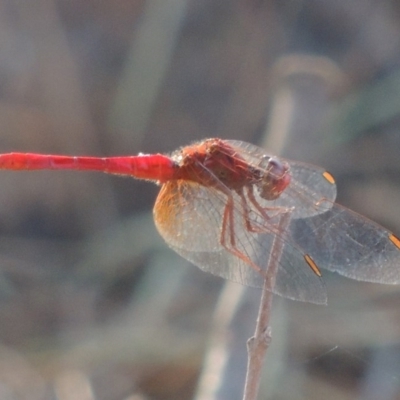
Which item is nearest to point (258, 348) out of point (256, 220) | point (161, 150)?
point (256, 220)

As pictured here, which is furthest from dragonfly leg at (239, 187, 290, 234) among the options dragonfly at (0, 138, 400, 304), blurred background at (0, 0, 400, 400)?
blurred background at (0, 0, 400, 400)

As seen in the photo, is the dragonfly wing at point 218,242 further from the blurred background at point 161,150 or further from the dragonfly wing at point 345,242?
the blurred background at point 161,150

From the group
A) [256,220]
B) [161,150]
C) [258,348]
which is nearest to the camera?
[258,348]

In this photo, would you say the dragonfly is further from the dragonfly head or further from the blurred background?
the blurred background

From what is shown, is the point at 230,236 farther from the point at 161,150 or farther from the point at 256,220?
the point at 161,150

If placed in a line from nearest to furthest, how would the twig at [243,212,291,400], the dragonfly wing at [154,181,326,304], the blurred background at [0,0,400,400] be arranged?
the twig at [243,212,291,400] < the dragonfly wing at [154,181,326,304] < the blurred background at [0,0,400,400]

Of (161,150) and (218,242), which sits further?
(161,150)

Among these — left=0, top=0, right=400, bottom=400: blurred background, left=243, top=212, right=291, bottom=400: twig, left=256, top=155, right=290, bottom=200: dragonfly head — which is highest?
left=0, top=0, right=400, bottom=400: blurred background
